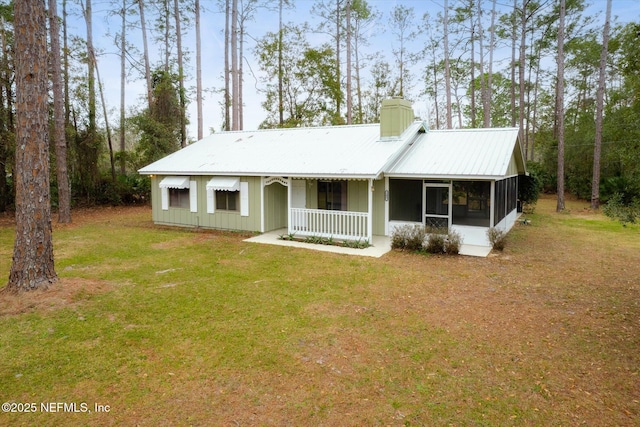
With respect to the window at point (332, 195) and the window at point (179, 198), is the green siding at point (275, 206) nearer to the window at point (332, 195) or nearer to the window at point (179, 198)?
the window at point (332, 195)

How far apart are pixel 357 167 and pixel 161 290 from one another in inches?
256

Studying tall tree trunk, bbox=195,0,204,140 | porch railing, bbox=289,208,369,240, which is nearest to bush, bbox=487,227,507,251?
porch railing, bbox=289,208,369,240

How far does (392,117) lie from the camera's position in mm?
13148

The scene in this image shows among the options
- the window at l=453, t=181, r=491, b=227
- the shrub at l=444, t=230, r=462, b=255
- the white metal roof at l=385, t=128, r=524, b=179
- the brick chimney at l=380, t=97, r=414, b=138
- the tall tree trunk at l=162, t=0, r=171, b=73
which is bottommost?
the shrub at l=444, t=230, r=462, b=255

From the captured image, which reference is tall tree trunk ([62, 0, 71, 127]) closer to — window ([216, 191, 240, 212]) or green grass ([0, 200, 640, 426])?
window ([216, 191, 240, 212])

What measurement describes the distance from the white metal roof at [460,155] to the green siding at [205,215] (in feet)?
15.3

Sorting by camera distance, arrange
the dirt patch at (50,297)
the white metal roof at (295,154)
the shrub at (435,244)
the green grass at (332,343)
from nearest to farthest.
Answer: the green grass at (332,343) < the dirt patch at (50,297) < the shrub at (435,244) < the white metal roof at (295,154)

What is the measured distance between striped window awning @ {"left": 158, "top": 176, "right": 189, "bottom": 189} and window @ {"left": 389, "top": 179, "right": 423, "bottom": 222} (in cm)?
751

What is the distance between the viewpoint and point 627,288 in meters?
7.44

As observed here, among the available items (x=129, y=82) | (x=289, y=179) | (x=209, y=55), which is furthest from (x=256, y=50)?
(x=289, y=179)

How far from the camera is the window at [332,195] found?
42.7ft

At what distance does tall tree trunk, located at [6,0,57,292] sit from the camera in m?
6.39

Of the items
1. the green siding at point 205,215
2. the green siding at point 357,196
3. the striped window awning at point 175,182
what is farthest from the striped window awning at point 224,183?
the green siding at point 357,196

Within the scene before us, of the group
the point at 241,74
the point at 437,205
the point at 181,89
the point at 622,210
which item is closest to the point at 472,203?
the point at 437,205
